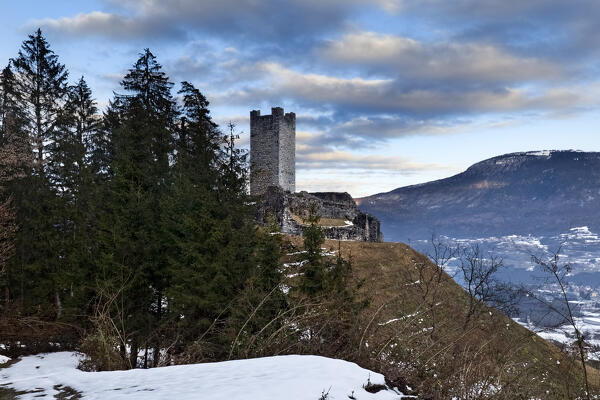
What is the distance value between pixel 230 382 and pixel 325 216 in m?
55.6

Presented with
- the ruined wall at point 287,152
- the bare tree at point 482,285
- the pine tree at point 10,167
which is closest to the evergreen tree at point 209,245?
the pine tree at point 10,167

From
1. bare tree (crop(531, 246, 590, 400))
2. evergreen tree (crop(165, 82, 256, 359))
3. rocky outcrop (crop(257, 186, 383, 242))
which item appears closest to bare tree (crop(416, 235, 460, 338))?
bare tree (crop(531, 246, 590, 400))

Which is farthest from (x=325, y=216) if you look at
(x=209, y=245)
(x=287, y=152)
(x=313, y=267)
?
(x=209, y=245)

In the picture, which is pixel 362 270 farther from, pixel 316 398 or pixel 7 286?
pixel 316 398

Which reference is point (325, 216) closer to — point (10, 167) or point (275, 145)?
point (275, 145)

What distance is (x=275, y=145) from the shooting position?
221ft

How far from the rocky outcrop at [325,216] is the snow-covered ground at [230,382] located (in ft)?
118

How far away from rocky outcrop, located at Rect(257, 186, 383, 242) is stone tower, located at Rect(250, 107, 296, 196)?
8453 millimetres

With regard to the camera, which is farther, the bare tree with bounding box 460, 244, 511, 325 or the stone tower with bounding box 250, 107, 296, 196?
the stone tower with bounding box 250, 107, 296, 196

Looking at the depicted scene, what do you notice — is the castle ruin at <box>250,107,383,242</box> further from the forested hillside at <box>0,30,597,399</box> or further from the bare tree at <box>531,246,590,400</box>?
the bare tree at <box>531,246,590,400</box>

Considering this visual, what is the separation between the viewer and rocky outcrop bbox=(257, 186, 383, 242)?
4869cm

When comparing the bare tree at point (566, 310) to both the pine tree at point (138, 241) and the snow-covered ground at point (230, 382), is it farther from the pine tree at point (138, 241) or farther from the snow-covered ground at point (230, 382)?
the pine tree at point (138, 241)

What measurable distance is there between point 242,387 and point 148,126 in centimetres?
2664

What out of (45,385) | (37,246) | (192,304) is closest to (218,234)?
(192,304)
